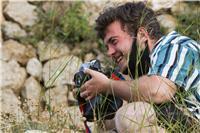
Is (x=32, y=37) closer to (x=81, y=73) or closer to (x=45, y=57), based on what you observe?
(x=45, y=57)

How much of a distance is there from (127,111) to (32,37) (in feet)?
13.4

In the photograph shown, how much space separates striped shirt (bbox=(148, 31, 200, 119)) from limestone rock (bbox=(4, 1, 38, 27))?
4.11 m

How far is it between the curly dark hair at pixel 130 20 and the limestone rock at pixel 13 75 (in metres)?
3.18

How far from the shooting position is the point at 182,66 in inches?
149

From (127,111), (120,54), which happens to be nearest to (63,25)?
(120,54)

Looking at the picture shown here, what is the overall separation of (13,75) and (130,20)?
3399 mm

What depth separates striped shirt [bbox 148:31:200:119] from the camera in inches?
148

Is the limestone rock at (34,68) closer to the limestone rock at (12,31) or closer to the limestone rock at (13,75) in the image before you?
the limestone rock at (13,75)

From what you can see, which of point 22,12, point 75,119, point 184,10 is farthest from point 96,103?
point 22,12

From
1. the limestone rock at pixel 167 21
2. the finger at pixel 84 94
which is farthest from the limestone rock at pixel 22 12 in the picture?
the finger at pixel 84 94

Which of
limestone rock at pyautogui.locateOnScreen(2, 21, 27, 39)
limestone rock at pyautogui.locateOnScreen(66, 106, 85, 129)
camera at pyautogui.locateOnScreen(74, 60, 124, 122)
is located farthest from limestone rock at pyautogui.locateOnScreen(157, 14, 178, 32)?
camera at pyautogui.locateOnScreen(74, 60, 124, 122)

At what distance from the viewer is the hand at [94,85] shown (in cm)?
387

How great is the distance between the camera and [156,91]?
12.2 feet

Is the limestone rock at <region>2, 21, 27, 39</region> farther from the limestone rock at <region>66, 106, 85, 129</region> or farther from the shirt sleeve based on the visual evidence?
the shirt sleeve
